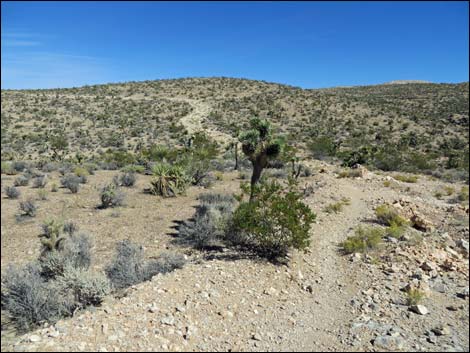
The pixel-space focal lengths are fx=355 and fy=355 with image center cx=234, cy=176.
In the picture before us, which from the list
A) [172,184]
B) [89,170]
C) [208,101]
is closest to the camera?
[172,184]

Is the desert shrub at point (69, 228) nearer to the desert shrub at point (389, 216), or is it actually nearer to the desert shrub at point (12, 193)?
the desert shrub at point (12, 193)

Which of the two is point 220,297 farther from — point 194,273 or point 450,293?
point 450,293

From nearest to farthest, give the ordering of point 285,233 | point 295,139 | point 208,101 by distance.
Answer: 1. point 285,233
2. point 295,139
3. point 208,101

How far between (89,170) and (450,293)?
20.8 m

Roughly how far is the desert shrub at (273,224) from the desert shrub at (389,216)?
14.7 feet

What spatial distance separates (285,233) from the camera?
9227 mm

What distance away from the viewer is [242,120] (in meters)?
50.0

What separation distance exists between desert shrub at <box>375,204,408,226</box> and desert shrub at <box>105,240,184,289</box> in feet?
25.1

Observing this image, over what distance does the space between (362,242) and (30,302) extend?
832 centimetres

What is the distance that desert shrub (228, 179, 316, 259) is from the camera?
9078mm

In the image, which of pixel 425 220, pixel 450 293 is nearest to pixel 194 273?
pixel 450 293

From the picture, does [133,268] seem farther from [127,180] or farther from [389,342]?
[127,180]

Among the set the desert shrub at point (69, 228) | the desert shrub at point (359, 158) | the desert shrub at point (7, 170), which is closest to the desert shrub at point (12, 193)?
the desert shrub at point (69, 228)

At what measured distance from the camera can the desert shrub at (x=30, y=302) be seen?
20.8 feet
